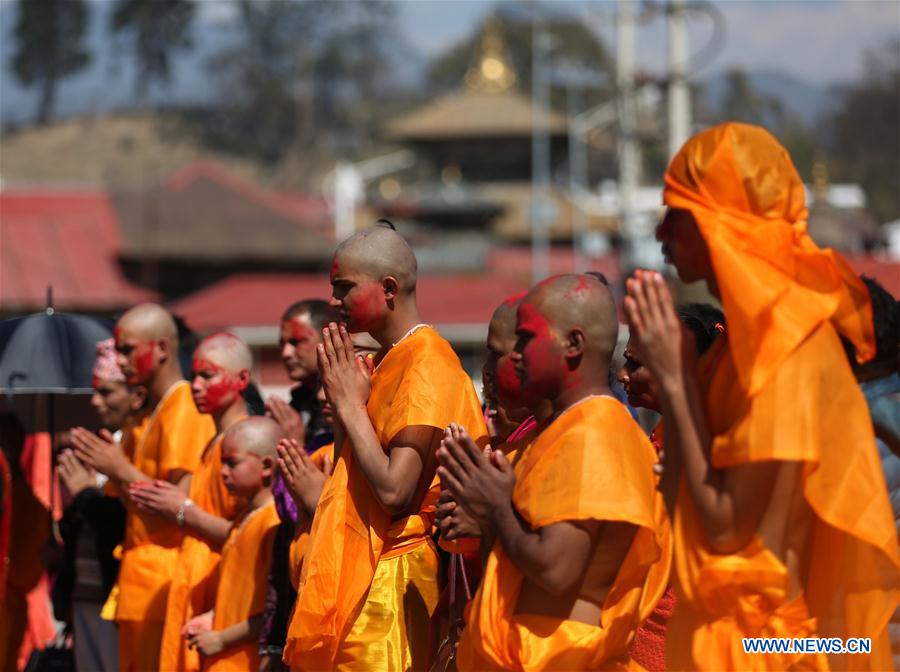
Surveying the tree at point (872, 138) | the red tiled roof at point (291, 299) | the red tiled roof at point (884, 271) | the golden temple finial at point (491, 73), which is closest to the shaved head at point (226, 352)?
the red tiled roof at point (884, 271)

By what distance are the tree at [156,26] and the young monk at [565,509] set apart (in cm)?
7938

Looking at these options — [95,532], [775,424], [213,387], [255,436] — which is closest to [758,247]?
[775,424]

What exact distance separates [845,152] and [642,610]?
57842 mm

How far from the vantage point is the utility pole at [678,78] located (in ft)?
53.0

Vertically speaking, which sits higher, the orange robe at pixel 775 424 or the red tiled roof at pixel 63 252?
the orange robe at pixel 775 424

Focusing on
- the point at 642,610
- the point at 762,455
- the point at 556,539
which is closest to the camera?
the point at 762,455

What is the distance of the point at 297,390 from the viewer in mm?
5969

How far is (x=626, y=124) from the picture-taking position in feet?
81.9

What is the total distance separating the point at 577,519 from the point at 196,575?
269 centimetres

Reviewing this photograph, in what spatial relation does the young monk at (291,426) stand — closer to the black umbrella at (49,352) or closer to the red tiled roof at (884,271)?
the black umbrella at (49,352)

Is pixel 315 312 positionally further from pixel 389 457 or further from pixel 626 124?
pixel 626 124

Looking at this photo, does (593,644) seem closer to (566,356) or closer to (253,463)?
(566,356)

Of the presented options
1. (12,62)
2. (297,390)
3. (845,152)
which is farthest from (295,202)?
(297,390)

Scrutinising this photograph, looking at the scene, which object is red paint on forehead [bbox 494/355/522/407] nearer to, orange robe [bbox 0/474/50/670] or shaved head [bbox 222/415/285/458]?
shaved head [bbox 222/415/285/458]
